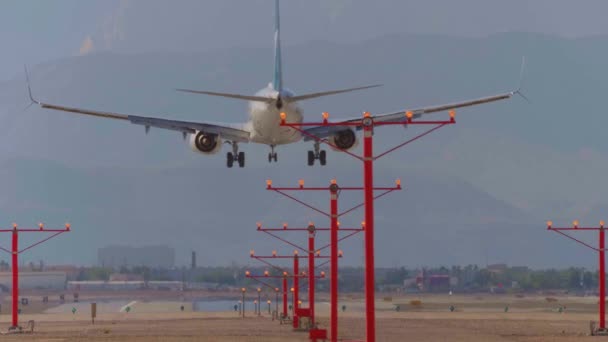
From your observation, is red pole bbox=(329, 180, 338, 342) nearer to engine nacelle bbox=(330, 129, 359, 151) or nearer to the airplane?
the airplane

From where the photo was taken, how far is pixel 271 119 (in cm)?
11062

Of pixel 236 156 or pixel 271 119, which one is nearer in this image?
pixel 271 119

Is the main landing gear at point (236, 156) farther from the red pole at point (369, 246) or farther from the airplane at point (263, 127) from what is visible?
the red pole at point (369, 246)

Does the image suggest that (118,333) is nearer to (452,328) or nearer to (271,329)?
(271,329)

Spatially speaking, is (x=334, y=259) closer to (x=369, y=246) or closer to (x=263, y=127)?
(x=263, y=127)

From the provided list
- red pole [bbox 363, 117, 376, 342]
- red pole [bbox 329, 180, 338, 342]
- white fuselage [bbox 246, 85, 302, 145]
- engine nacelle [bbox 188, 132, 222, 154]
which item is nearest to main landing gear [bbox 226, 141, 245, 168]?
engine nacelle [bbox 188, 132, 222, 154]

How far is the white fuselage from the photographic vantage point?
10925 cm

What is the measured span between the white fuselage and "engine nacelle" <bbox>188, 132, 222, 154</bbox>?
7.74 feet

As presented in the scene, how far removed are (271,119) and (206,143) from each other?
6.33m

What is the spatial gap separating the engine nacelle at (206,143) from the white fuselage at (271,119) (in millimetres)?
2359

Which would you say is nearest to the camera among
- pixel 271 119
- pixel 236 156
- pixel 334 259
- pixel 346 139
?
pixel 334 259

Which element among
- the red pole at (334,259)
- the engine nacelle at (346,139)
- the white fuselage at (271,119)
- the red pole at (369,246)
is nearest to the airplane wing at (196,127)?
the white fuselage at (271,119)

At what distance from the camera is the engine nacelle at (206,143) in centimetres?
11475

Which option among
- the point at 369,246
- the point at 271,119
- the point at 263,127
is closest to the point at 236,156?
the point at 263,127
